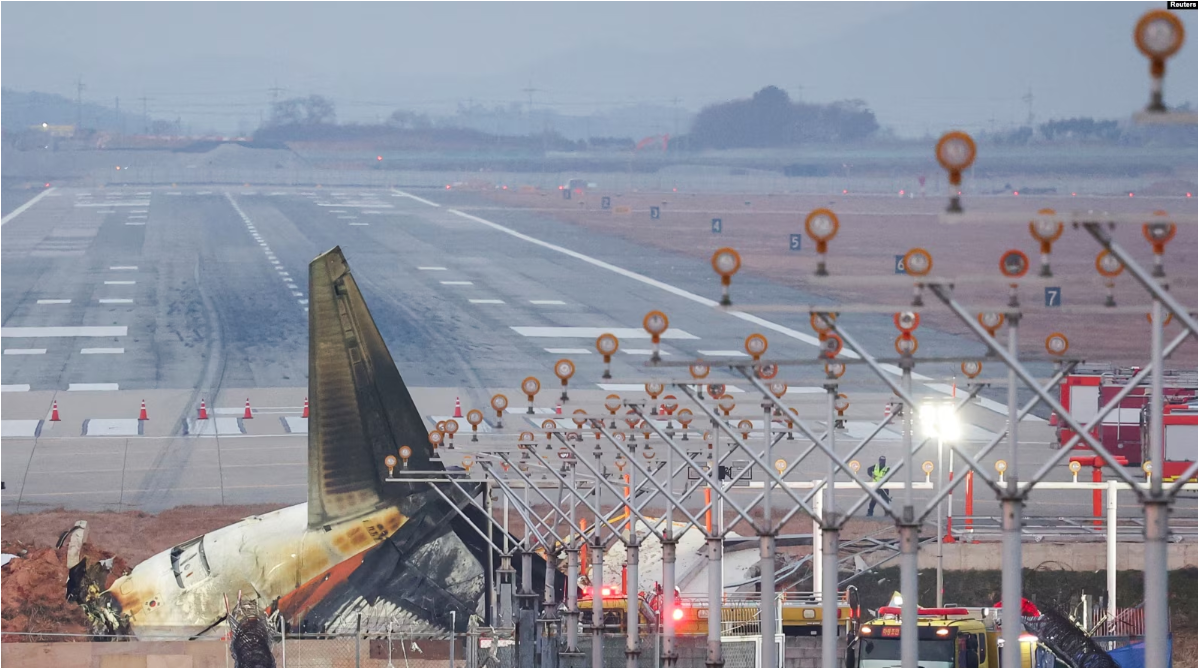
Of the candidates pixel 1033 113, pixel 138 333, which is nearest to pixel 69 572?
pixel 138 333

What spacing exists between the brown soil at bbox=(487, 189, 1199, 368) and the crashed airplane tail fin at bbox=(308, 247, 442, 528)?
35539 millimetres

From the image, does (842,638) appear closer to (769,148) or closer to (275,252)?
(275,252)

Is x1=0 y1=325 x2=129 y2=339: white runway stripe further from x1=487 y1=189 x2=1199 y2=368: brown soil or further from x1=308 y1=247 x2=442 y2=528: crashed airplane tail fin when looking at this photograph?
x1=308 y1=247 x2=442 y2=528: crashed airplane tail fin

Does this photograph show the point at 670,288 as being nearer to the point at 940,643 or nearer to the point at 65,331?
the point at 65,331

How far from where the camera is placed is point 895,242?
146 m

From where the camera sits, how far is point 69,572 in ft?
153

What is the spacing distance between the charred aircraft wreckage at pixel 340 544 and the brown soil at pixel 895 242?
35603mm

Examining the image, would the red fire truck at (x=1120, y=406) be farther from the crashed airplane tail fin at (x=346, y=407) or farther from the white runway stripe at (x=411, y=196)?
the white runway stripe at (x=411, y=196)

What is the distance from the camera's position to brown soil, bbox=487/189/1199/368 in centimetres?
10400

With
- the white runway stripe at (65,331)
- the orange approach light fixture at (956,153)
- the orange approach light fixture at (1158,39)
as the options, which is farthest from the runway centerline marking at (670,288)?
the orange approach light fixture at (1158,39)

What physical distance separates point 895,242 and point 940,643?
11693cm

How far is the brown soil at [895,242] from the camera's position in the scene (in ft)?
341

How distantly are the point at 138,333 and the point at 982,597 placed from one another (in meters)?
65.8

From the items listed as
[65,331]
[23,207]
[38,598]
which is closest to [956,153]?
[38,598]
